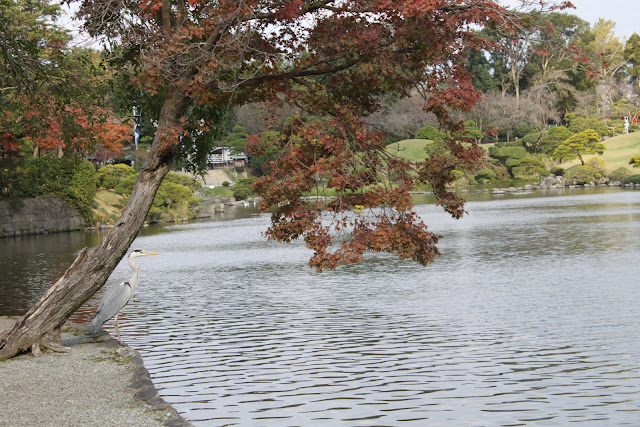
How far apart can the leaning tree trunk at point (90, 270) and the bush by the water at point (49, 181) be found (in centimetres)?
2553

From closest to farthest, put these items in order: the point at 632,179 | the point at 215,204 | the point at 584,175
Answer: the point at 632,179
the point at 215,204
the point at 584,175

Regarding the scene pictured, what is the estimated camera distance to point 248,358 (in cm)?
1009

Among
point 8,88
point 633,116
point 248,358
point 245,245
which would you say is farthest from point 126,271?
point 633,116

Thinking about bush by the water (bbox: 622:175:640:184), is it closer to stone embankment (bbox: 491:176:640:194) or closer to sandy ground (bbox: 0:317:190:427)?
stone embankment (bbox: 491:176:640:194)

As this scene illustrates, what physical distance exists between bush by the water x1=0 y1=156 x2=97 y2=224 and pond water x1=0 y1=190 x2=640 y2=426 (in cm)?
1358

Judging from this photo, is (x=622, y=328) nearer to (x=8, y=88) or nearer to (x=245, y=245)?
(x=8, y=88)

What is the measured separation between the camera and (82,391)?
761 cm

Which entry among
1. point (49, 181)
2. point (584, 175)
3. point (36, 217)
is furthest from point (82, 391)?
point (584, 175)

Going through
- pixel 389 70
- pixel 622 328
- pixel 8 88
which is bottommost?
pixel 622 328

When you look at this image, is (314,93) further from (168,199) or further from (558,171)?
(558,171)

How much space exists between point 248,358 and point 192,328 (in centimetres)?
249

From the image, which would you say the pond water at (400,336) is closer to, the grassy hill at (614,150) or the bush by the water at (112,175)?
the bush by the water at (112,175)

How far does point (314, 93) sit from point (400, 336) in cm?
408

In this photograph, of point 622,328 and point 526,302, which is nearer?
point 622,328
